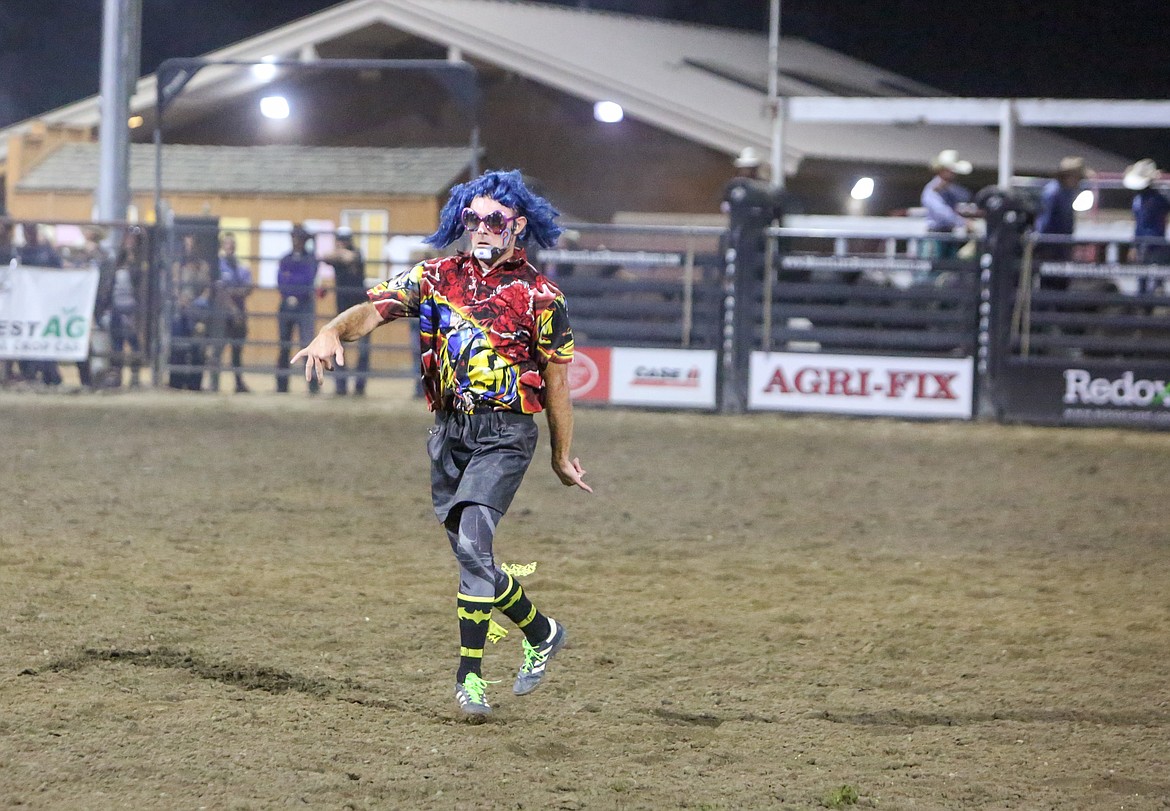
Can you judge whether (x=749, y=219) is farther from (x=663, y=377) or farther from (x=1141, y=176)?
(x=1141, y=176)

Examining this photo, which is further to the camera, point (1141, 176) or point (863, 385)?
point (863, 385)

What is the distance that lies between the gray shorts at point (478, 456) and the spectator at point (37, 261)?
11498mm

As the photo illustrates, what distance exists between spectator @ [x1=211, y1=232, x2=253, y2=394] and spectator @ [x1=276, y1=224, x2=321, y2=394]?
39 cm

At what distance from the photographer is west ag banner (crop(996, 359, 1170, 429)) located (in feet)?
43.6

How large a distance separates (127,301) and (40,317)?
0.91 meters

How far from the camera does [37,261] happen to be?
51.0ft

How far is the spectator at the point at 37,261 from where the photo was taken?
1512cm

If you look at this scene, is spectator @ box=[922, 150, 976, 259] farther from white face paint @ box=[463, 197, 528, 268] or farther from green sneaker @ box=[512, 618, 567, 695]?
white face paint @ box=[463, 197, 528, 268]

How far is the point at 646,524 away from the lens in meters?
8.14

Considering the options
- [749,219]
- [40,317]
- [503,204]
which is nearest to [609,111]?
[749,219]

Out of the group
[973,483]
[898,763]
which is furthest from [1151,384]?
[898,763]

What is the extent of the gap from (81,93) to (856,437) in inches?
1503

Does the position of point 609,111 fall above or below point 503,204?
above

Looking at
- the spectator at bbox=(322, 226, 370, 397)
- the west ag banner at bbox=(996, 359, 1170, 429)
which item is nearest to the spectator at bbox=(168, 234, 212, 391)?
the spectator at bbox=(322, 226, 370, 397)
